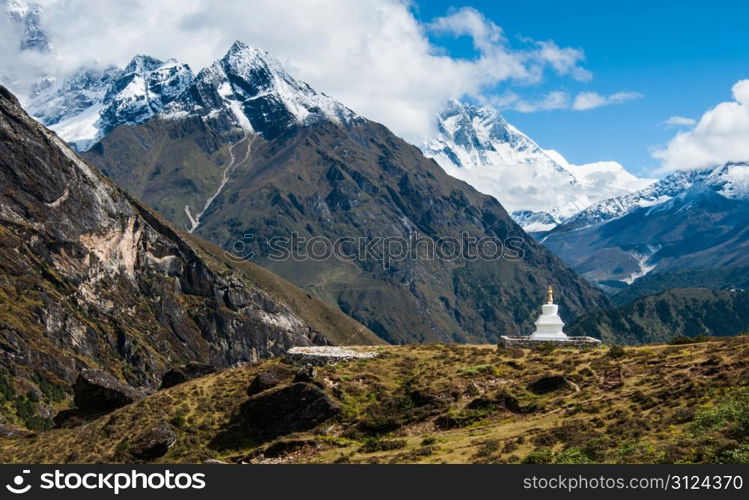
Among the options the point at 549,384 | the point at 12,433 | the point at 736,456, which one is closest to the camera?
the point at 736,456

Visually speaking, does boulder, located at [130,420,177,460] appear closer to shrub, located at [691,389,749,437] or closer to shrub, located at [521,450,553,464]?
shrub, located at [521,450,553,464]

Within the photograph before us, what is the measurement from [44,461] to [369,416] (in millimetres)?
29533

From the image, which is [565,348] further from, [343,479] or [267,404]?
[343,479]

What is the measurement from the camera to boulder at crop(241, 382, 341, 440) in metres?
67.7

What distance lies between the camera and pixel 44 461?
236ft

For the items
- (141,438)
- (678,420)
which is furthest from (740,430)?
(141,438)

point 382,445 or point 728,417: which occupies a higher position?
point 728,417

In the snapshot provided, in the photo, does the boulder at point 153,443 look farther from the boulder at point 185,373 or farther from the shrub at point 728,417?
the shrub at point 728,417

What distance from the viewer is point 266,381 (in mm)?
74750

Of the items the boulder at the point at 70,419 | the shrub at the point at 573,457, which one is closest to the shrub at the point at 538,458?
the shrub at the point at 573,457

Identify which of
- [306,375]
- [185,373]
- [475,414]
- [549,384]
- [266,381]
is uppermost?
[306,375]

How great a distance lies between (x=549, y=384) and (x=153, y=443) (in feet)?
108

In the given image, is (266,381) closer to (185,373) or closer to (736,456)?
(185,373)

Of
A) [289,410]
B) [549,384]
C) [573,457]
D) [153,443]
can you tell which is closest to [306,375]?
[289,410]
